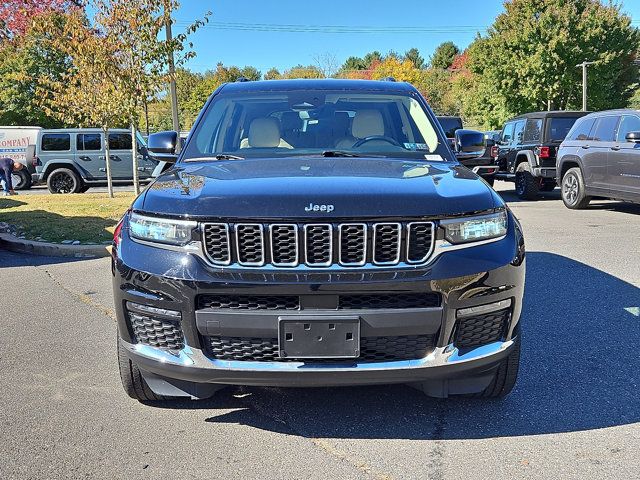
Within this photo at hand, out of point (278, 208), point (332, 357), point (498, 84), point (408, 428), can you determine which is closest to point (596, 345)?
point (408, 428)

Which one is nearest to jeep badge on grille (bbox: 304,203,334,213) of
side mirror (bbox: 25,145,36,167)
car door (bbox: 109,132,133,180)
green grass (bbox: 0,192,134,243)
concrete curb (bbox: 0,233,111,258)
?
concrete curb (bbox: 0,233,111,258)

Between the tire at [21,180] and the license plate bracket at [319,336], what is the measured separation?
19.7 metres

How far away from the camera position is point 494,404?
10.8 ft

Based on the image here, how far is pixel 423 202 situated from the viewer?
8.79ft

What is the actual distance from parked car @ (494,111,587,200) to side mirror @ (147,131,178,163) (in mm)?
10555

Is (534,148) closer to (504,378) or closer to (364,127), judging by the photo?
(364,127)

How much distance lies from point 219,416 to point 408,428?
38.9 inches

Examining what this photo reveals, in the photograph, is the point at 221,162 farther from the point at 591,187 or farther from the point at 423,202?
the point at 591,187

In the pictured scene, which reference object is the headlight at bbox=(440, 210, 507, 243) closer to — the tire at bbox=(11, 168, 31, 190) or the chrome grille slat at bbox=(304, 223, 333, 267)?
the chrome grille slat at bbox=(304, 223, 333, 267)

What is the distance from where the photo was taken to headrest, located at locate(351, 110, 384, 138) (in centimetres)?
400

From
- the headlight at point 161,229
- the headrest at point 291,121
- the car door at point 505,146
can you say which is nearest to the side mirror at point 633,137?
the car door at point 505,146

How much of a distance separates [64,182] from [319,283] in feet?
55.5

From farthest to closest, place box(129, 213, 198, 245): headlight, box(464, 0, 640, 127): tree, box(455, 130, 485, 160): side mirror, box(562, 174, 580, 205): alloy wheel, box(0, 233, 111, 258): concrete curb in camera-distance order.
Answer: box(464, 0, 640, 127): tree → box(562, 174, 580, 205): alloy wheel → box(0, 233, 111, 258): concrete curb → box(455, 130, 485, 160): side mirror → box(129, 213, 198, 245): headlight

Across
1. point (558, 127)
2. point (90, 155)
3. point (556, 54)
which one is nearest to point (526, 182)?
point (558, 127)
